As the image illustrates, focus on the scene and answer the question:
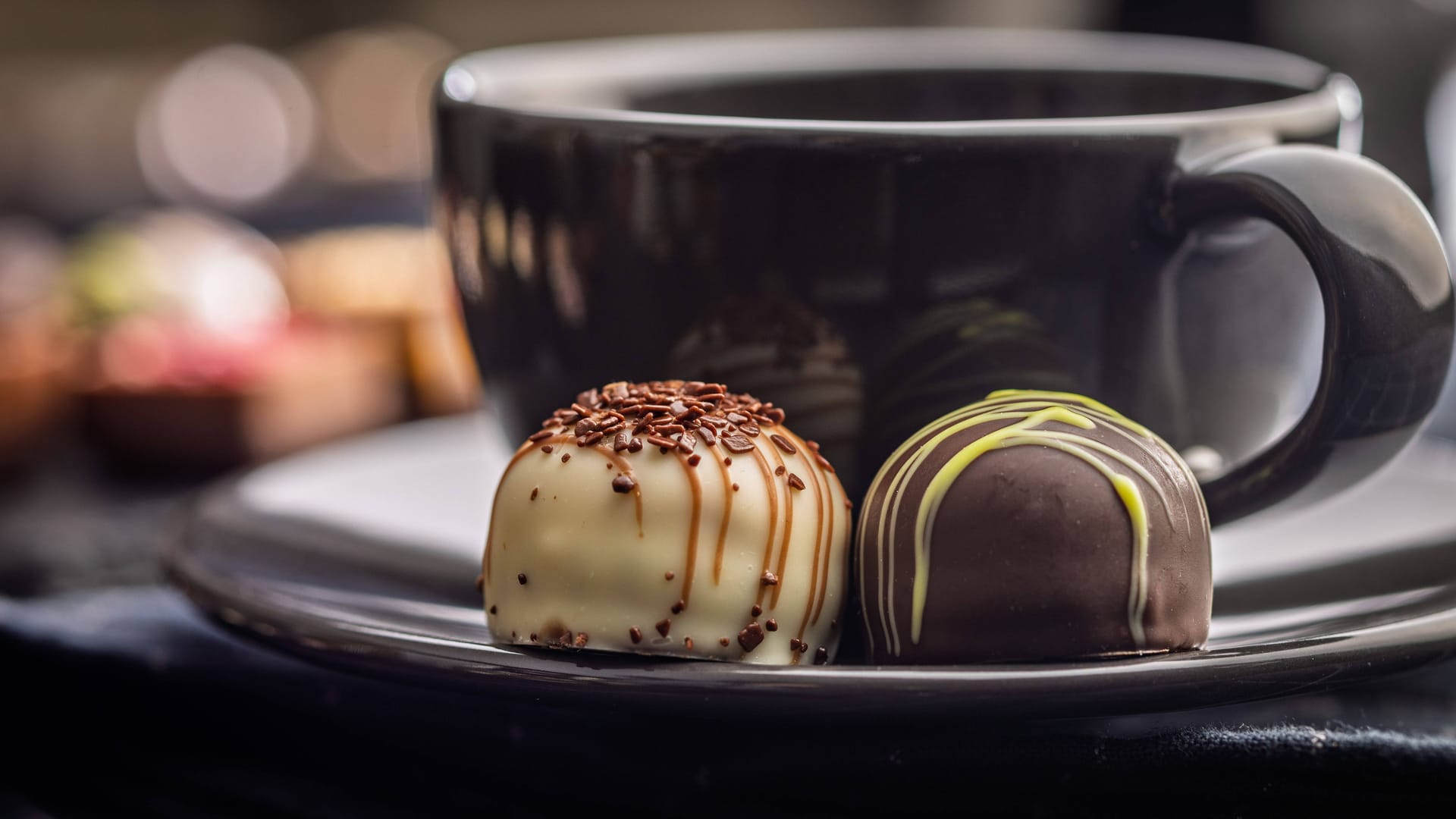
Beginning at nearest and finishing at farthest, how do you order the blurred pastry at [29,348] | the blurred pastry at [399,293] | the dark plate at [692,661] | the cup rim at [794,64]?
1. the dark plate at [692,661]
2. the cup rim at [794,64]
3. the blurred pastry at [29,348]
4. the blurred pastry at [399,293]

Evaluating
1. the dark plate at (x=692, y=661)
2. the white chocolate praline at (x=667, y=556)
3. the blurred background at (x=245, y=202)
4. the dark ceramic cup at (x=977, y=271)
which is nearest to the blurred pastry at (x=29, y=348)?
the blurred background at (x=245, y=202)

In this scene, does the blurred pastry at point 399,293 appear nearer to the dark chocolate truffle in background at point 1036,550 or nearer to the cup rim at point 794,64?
the cup rim at point 794,64

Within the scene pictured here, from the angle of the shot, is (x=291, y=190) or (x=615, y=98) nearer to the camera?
(x=615, y=98)

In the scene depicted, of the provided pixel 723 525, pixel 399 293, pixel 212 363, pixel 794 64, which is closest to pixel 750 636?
pixel 723 525

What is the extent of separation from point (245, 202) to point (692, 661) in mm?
2353

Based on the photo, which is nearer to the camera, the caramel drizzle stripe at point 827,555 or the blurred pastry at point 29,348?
the caramel drizzle stripe at point 827,555

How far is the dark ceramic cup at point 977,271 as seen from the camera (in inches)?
12.9

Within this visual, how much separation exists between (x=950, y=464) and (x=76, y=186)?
2718 mm

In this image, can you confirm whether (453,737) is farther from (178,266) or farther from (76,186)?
(76,186)

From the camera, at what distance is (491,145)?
0.41 m

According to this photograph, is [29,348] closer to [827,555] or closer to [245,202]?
[827,555]

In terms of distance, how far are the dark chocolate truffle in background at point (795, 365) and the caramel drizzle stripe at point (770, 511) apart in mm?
53

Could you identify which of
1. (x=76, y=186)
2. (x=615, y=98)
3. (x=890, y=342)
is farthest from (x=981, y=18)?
(x=890, y=342)

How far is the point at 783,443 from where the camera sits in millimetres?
339
